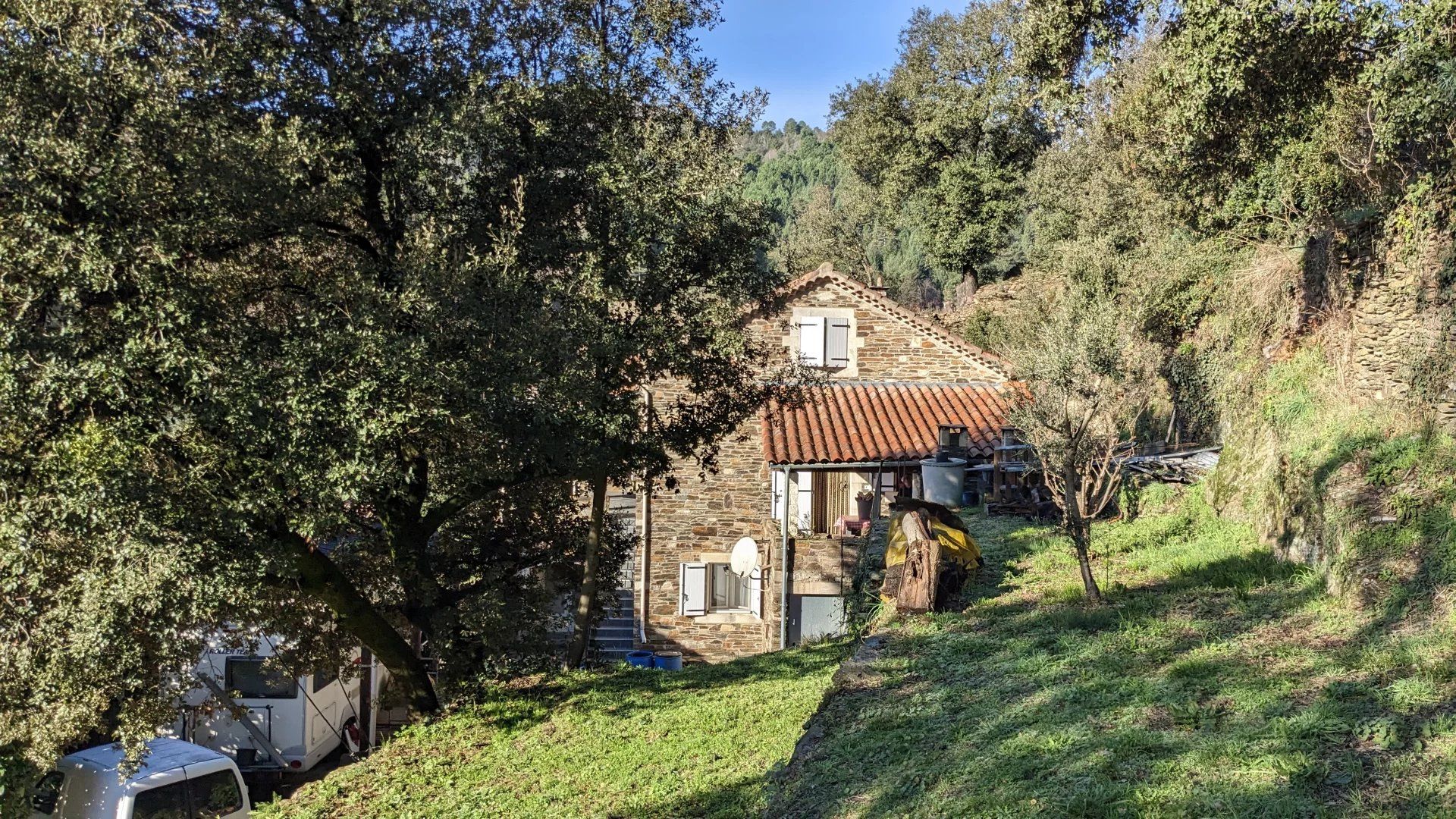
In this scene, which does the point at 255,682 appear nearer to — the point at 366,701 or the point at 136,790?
the point at 366,701

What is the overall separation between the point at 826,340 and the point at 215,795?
52.9 ft

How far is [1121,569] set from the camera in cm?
1064

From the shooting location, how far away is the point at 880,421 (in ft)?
69.8

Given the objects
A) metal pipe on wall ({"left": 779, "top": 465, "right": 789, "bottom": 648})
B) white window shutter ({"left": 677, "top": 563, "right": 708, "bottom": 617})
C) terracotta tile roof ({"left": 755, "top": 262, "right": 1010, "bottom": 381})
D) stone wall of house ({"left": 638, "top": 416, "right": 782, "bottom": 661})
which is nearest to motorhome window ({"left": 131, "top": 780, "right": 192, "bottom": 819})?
metal pipe on wall ({"left": 779, "top": 465, "right": 789, "bottom": 648})

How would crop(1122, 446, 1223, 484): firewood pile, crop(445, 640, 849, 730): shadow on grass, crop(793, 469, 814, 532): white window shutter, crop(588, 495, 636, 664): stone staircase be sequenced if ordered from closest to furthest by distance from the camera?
crop(445, 640, 849, 730): shadow on grass < crop(1122, 446, 1223, 484): firewood pile < crop(793, 469, 814, 532): white window shutter < crop(588, 495, 636, 664): stone staircase

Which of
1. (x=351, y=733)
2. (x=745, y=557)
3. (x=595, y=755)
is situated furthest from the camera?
(x=745, y=557)

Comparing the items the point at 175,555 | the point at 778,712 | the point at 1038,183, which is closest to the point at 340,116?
the point at 175,555

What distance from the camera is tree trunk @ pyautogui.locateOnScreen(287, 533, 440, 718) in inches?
388

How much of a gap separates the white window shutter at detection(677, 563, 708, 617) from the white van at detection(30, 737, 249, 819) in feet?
37.9

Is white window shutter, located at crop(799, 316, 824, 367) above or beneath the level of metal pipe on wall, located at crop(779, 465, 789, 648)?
above

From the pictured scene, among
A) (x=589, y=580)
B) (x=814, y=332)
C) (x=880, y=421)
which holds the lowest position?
(x=589, y=580)

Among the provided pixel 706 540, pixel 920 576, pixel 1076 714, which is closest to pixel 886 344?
pixel 706 540

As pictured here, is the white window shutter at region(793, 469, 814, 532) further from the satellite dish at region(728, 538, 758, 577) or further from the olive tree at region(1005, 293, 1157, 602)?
the olive tree at region(1005, 293, 1157, 602)

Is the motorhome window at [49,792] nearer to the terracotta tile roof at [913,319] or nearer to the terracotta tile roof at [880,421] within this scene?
the terracotta tile roof at [880,421]
